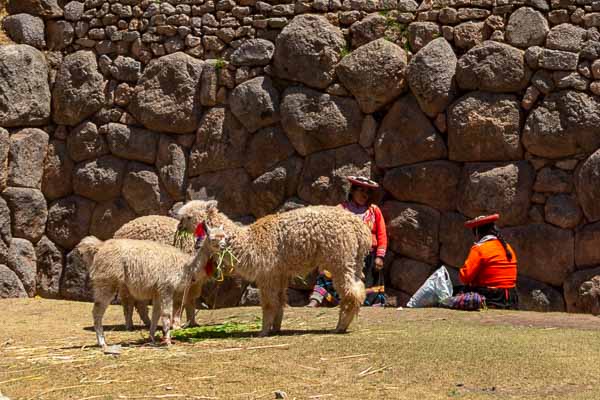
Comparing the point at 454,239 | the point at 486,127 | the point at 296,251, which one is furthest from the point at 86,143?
the point at 296,251

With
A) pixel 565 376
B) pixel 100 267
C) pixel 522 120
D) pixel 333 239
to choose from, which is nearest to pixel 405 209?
pixel 522 120

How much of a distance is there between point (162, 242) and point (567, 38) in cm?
449

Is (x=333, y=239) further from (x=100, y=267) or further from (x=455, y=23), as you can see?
(x=455, y=23)

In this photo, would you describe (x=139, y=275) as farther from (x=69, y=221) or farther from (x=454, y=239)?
→ (x=69, y=221)

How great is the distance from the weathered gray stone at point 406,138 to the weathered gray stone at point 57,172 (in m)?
3.88

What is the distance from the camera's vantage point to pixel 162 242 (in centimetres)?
843

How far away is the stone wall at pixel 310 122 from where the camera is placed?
932cm

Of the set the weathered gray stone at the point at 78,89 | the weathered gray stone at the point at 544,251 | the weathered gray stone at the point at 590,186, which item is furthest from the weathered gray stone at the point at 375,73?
the weathered gray stone at the point at 78,89

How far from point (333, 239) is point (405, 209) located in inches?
111

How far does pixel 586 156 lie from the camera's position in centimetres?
920

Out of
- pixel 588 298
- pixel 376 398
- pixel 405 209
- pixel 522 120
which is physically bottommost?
pixel 376 398

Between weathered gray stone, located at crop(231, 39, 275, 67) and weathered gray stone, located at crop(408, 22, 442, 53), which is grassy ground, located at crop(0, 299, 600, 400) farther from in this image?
weathered gray stone, located at crop(231, 39, 275, 67)

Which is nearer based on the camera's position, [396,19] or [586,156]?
[586,156]

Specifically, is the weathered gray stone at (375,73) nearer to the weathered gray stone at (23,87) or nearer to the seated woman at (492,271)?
the seated woman at (492,271)
